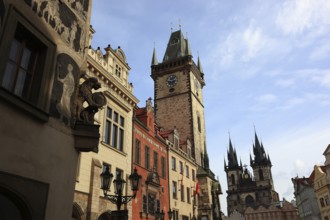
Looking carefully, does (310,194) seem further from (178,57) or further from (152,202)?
(152,202)

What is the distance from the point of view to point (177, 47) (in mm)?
58844

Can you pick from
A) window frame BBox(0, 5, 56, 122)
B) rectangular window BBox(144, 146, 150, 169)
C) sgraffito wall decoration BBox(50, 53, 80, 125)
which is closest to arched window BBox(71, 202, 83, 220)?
sgraffito wall decoration BBox(50, 53, 80, 125)

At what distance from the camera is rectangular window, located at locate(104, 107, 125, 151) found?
1962 centimetres

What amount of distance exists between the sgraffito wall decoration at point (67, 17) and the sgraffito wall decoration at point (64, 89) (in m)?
A: 0.68

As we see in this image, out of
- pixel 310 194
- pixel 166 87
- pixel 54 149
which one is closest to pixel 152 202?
pixel 54 149

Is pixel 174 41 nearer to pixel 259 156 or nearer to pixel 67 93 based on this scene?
pixel 67 93

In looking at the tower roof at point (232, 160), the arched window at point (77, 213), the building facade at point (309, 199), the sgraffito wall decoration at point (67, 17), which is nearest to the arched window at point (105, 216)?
the arched window at point (77, 213)

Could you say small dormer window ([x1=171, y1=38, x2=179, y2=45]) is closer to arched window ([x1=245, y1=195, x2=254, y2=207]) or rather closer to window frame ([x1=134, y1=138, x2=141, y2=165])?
window frame ([x1=134, y1=138, x2=141, y2=165])

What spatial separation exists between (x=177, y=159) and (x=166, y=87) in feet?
67.4

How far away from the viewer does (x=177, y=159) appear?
3372 cm

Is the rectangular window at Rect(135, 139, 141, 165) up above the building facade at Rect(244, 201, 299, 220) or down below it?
below

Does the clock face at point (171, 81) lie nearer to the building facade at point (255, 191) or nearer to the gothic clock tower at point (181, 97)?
the gothic clock tower at point (181, 97)

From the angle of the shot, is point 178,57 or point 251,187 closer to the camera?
point 178,57

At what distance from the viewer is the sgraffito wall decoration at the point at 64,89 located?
7.75 meters
